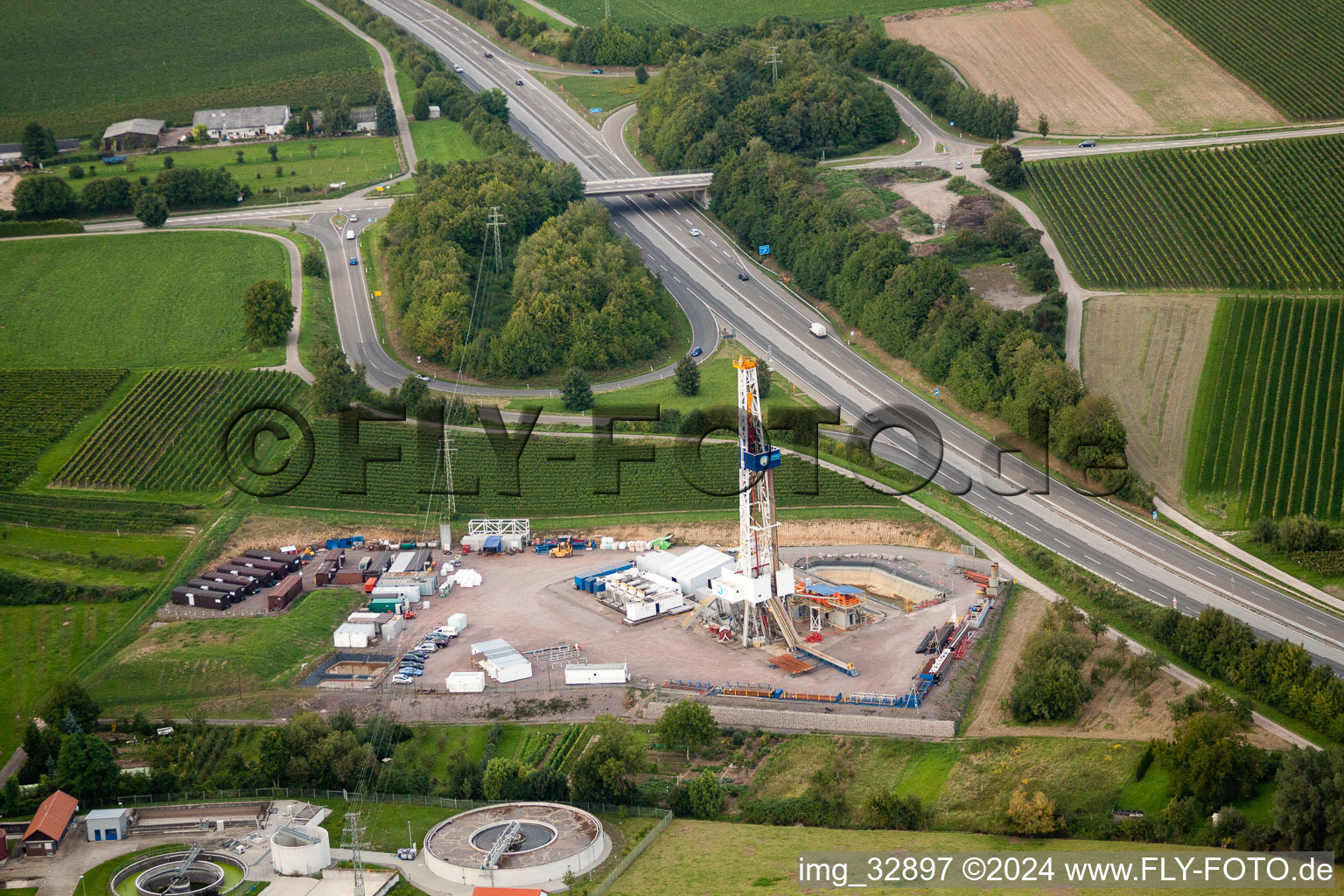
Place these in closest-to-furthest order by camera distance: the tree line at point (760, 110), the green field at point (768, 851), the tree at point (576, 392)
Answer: the green field at point (768, 851)
the tree at point (576, 392)
the tree line at point (760, 110)

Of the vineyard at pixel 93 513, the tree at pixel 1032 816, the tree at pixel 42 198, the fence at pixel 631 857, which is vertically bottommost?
the fence at pixel 631 857

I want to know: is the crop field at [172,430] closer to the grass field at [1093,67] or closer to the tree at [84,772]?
the tree at [84,772]

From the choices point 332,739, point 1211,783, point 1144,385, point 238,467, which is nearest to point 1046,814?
point 1211,783

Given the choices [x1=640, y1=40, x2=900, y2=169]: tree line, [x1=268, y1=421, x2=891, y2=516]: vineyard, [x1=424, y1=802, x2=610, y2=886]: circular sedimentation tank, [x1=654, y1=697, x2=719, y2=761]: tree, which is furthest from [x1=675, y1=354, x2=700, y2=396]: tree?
[x1=424, y1=802, x2=610, y2=886]: circular sedimentation tank

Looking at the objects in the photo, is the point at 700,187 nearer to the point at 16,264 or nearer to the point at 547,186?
the point at 547,186

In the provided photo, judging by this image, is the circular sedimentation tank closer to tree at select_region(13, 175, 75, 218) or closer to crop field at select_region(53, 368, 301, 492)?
crop field at select_region(53, 368, 301, 492)

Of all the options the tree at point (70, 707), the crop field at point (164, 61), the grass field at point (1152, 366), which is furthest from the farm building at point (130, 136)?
the grass field at point (1152, 366)

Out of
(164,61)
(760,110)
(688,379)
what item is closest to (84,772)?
(688,379)
